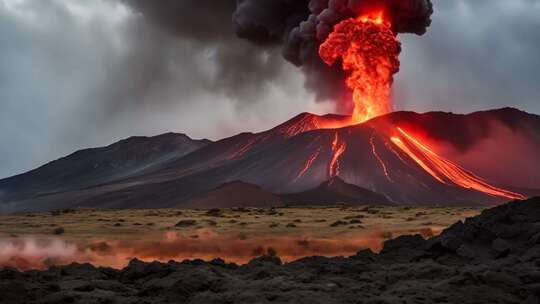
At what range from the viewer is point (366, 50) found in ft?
351

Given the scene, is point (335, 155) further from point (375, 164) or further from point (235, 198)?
point (235, 198)

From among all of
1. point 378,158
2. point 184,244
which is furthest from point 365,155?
point 184,244

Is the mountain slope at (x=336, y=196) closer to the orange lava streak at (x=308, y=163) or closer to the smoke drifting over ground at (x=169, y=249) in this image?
the orange lava streak at (x=308, y=163)

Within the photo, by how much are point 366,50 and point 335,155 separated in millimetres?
31330

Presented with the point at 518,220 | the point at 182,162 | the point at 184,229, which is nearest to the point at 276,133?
the point at 182,162

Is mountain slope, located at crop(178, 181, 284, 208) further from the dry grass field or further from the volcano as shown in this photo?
the dry grass field

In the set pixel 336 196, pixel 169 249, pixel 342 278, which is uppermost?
pixel 336 196

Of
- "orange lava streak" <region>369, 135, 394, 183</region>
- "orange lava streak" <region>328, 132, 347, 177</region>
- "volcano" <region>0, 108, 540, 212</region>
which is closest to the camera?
"volcano" <region>0, 108, 540, 212</region>

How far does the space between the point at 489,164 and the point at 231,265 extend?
450ft

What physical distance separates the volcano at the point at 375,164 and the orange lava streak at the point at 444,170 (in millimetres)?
260

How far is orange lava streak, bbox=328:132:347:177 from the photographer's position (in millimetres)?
125338

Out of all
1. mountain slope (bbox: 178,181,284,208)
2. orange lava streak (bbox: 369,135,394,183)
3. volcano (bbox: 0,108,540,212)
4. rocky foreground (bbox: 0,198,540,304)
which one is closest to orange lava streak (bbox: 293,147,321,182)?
volcano (bbox: 0,108,540,212)

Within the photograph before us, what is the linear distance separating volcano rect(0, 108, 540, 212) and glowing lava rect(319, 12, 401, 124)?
1833 centimetres

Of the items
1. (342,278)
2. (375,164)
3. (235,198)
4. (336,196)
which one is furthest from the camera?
(375,164)
